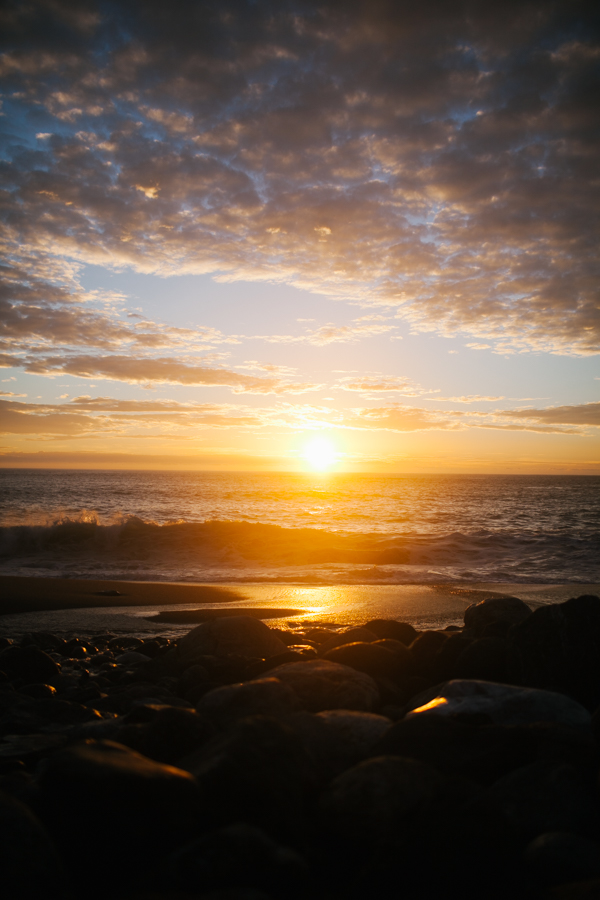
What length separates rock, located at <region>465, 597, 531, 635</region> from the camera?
5.06 metres

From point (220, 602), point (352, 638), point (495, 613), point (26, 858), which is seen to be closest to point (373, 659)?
point (352, 638)

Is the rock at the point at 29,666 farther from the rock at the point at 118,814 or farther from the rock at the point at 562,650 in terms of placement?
the rock at the point at 562,650

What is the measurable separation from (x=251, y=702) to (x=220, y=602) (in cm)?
645

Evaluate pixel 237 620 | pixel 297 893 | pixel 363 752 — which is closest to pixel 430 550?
pixel 237 620

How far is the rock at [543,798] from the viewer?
1.93 metres

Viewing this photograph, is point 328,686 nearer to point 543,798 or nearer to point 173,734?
point 173,734

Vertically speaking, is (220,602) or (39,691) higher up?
(39,691)

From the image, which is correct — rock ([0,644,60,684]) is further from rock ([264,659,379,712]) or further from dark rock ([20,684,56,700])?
rock ([264,659,379,712])

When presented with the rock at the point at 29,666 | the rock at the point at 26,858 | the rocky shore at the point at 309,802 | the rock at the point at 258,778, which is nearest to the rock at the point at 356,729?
the rocky shore at the point at 309,802

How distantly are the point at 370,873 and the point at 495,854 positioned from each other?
0.42 metres

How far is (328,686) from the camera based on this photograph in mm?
3217

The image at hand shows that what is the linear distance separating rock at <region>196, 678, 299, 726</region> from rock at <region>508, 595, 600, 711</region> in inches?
69.5

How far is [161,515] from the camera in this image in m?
26.9

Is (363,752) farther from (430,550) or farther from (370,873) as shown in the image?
(430,550)
